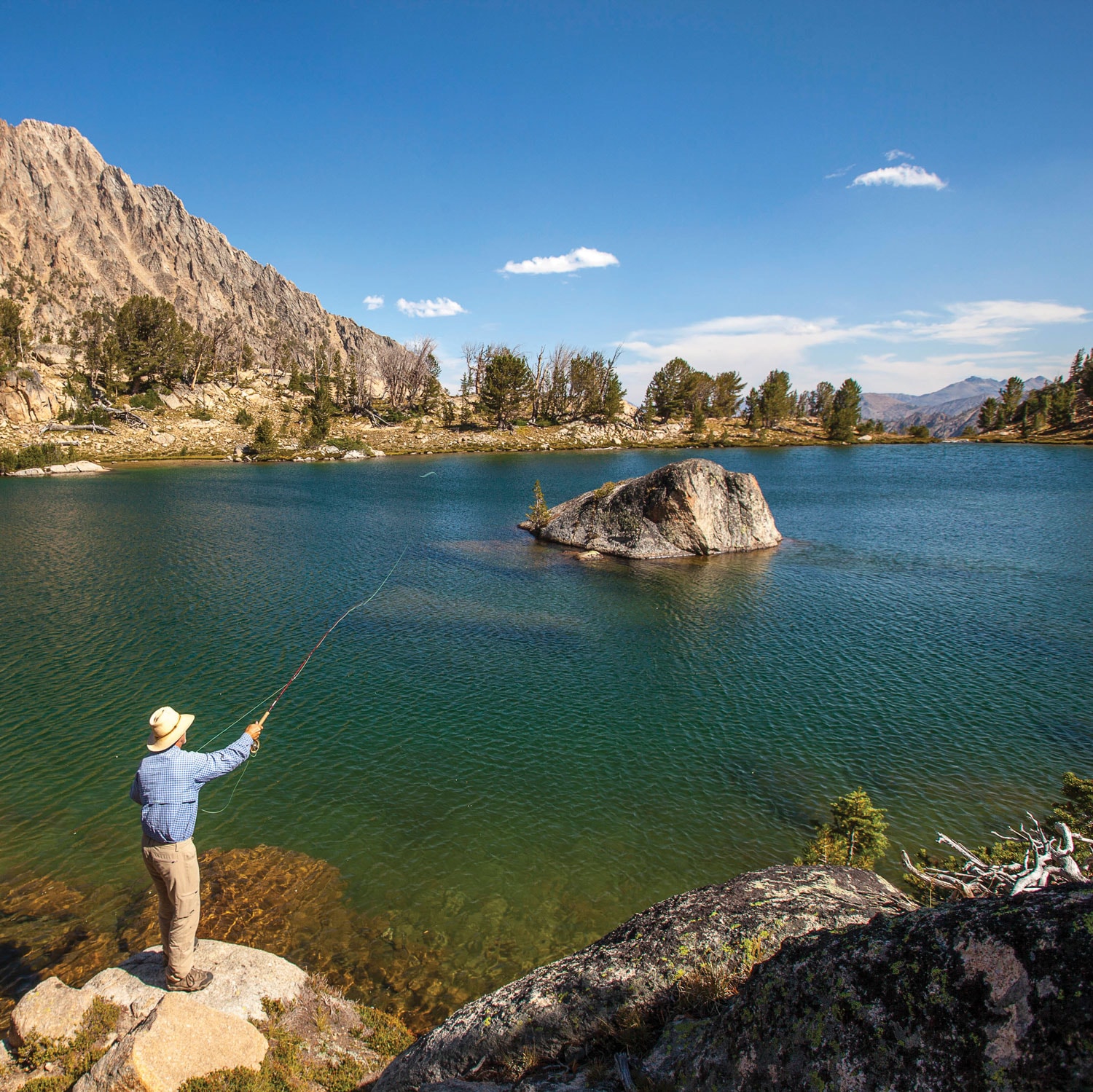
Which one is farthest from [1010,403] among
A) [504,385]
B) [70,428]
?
[70,428]

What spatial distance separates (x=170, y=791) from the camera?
9.00m

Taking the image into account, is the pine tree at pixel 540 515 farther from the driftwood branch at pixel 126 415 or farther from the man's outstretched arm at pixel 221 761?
the driftwood branch at pixel 126 415

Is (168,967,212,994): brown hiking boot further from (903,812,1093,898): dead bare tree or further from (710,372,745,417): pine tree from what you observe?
(710,372,745,417): pine tree

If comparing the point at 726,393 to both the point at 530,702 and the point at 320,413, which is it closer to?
the point at 320,413

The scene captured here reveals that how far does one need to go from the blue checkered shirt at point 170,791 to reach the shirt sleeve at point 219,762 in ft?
A: 0.04

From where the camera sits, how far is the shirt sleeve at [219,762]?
9.29 meters

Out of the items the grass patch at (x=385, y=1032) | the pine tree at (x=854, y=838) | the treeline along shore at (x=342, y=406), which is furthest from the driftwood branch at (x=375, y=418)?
the grass patch at (x=385, y=1032)

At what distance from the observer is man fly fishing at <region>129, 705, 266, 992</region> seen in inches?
349

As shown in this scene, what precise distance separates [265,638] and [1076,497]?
8302 centimetres

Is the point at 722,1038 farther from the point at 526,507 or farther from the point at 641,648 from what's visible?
the point at 526,507

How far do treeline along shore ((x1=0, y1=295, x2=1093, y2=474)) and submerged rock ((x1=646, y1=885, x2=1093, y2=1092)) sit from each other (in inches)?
4086

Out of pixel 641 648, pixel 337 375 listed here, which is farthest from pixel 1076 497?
pixel 337 375

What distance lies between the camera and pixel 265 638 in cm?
2716

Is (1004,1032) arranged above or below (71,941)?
above
